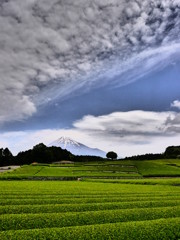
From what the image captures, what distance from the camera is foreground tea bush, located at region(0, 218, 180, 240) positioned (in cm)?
1315

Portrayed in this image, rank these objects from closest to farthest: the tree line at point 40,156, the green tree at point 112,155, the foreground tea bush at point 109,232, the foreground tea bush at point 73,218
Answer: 1. the foreground tea bush at point 109,232
2. the foreground tea bush at point 73,218
3. the tree line at point 40,156
4. the green tree at point 112,155

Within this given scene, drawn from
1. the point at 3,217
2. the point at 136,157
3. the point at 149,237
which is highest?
the point at 136,157

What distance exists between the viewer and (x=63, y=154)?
159m

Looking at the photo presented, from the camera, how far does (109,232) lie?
1401 centimetres

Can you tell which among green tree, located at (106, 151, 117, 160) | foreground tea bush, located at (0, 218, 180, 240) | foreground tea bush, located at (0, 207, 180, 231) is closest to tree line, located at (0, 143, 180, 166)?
green tree, located at (106, 151, 117, 160)

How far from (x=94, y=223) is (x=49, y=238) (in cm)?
417

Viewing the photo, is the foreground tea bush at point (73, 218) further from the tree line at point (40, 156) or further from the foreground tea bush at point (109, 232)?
the tree line at point (40, 156)

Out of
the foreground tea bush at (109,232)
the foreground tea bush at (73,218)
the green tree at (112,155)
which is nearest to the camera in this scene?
the foreground tea bush at (109,232)

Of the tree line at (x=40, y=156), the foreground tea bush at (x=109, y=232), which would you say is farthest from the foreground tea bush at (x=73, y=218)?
the tree line at (x=40, y=156)

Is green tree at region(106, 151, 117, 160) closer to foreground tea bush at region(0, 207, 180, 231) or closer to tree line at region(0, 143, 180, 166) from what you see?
tree line at region(0, 143, 180, 166)

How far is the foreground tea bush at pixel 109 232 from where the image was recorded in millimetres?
13152

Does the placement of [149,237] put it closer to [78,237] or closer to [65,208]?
[78,237]

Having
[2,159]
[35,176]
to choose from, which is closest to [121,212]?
[35,176]

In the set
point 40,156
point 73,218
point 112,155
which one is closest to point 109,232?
point 73,218
